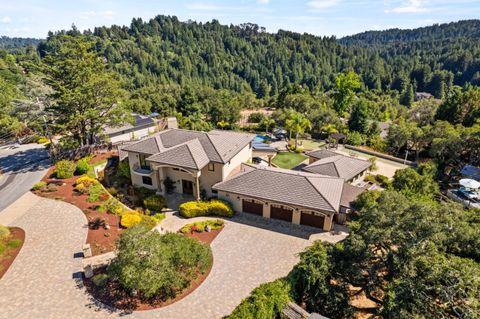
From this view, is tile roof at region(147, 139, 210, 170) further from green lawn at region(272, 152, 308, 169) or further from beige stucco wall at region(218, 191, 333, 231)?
green lawn at region(272, 152, 308, 169)

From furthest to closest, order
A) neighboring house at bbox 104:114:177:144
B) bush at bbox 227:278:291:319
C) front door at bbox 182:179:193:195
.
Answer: neighboring house at bbox 104:114:177:144 → front door at bbox 182:179:193:195 → bush at bbox 227:278:291:319

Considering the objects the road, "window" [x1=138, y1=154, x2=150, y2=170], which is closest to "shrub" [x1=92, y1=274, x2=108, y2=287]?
"window" [x1=138, y1=154, x2=150, y2=170]

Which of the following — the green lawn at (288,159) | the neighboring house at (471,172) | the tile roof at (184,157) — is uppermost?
the tile roof at (184,157)

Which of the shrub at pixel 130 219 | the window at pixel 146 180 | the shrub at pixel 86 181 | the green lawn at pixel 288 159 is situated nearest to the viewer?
the shrub at pixel 130 219

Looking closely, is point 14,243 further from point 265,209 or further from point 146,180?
point 265,209

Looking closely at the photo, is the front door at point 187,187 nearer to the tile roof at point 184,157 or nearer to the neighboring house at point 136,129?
the tile roof at point 184,157

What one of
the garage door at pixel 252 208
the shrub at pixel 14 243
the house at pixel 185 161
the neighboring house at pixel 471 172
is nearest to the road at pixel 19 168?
the shrub at pixel 14 243

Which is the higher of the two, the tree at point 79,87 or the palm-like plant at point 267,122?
the tree at point 79,87

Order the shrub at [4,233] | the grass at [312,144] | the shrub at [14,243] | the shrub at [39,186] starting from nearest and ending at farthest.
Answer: the shrub at [4,233], the shrub at [14,243], the shrub at [39,186], the grass at [312,144]
